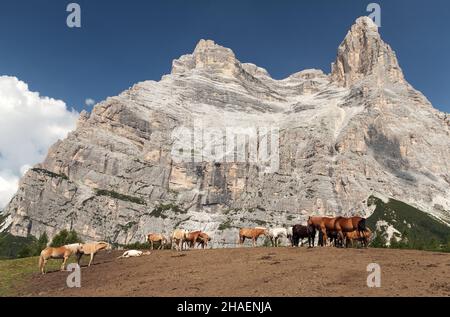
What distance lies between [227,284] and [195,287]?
1.92 meters

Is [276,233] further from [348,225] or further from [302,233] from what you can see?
[348,225]

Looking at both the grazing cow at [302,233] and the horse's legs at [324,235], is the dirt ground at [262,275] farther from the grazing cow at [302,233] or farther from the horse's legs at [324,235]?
the grazing cow at [302,233]

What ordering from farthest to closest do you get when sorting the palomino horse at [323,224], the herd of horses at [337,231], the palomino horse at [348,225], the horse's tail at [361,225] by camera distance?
the palomino horse at [323,224] < the herd of horses at [337,231] < the palomino horse at [348,225] < the horse's tail at [361,225]

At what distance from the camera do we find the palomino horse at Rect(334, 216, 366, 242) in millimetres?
38688

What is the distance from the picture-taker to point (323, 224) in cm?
4166

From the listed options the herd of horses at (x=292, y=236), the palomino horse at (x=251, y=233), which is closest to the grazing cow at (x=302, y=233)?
the herd of horses at (x=292, y=236)

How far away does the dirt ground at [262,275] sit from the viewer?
22.2m

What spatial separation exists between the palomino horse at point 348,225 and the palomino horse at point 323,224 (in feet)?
2.00

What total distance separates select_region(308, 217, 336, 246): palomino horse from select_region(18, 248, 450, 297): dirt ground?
5530 millimetres

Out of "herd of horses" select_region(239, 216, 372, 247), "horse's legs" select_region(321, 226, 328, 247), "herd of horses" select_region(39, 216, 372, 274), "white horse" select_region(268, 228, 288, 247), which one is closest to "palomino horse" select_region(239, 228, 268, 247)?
"herd of horses" select_region(39, 216, 372, 274)

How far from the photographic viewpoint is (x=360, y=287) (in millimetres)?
21953

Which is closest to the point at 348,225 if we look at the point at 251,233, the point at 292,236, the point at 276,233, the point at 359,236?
the point at 359,236

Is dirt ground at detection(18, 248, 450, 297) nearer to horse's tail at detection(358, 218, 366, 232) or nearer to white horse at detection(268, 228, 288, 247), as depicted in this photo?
horse's tail at detection(358, 218, 366, 232)

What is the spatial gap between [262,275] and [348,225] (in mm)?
16123
